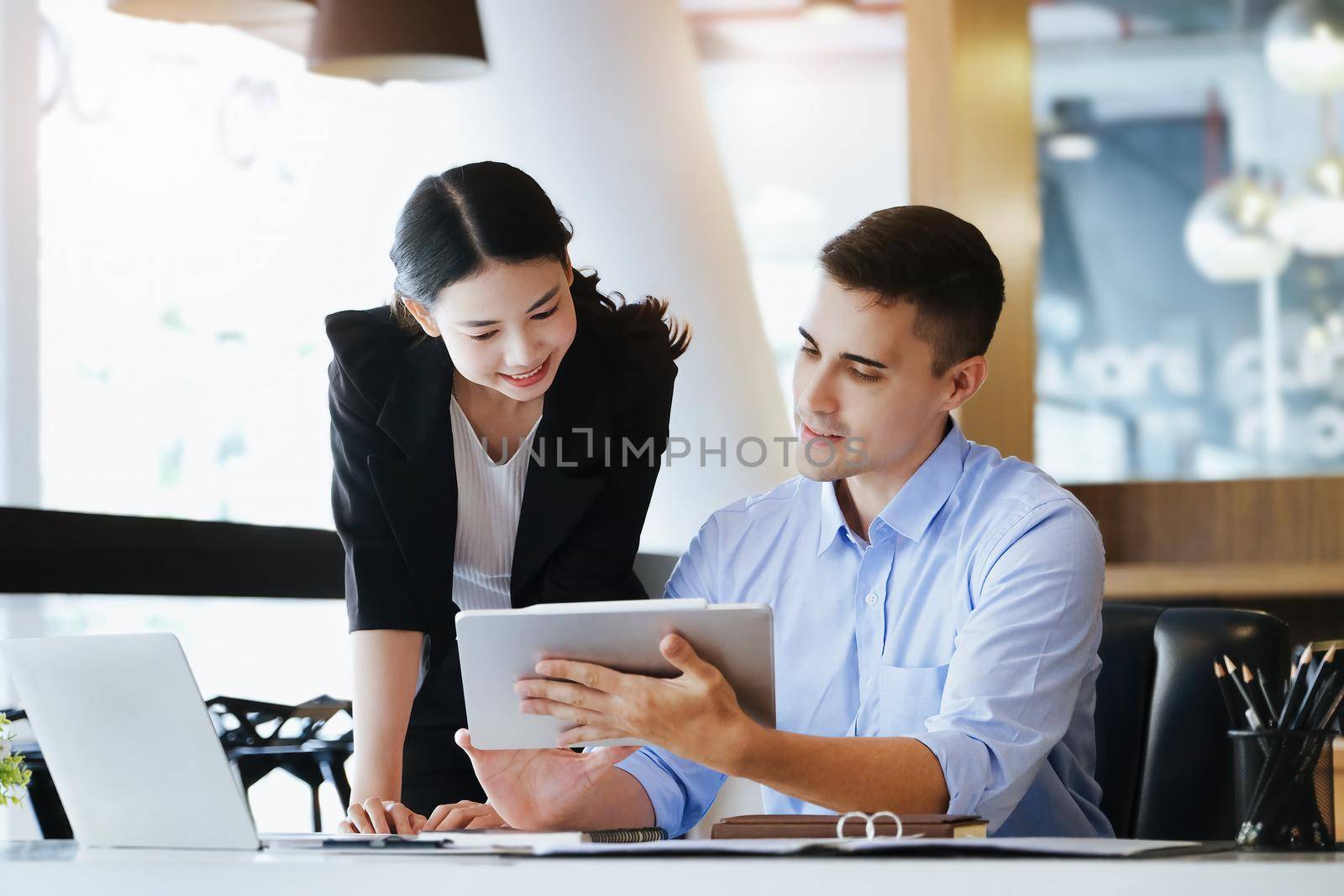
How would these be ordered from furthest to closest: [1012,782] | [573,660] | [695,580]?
[695,580], [1012,782], [573,660]

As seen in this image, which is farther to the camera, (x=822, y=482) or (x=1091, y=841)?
(x=822, y=482)

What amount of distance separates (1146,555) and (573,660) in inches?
92.3

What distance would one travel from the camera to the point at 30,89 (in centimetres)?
245

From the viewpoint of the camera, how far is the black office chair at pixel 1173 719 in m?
1.49

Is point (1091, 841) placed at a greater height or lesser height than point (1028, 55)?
lesser

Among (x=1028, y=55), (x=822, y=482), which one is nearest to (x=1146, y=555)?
(x=1028, y=55)

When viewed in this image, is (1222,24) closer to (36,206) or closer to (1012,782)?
(36,206)

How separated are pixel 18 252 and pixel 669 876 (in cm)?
205

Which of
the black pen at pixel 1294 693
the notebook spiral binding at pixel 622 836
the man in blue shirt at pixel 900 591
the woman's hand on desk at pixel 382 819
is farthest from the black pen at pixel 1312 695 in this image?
the woman's hand on desk at pixel 382 819

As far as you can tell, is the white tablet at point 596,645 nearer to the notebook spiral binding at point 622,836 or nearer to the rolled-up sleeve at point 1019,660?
the notebook spiral binding at point 622,836

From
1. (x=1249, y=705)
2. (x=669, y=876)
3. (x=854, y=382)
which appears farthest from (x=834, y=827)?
(x=854, y=382)

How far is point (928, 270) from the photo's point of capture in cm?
155

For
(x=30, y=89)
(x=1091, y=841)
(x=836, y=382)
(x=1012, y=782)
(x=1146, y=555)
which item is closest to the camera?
(x=1091, y=841)

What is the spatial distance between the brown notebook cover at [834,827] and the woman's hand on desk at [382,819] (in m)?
0.54
